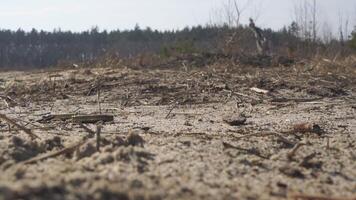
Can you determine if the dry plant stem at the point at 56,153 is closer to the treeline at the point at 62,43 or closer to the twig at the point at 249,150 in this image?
the twig at the point at 249,150

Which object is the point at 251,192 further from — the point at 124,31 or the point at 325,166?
the point at 124,31

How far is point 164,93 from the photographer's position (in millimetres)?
7082

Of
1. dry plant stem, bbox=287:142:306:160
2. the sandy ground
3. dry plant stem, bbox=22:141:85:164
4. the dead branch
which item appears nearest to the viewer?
the sandy ground

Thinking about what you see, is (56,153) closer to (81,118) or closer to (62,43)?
(81,118)

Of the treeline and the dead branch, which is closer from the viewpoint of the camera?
the dead branch

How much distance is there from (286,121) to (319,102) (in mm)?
1705

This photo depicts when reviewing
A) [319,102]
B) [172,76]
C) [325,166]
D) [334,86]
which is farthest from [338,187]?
[172,76]

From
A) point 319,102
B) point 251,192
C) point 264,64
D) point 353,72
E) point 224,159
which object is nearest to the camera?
point 251,192

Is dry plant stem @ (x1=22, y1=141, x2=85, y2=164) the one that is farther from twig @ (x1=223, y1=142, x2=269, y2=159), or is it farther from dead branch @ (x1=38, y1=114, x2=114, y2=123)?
dead branch @ (x1=38, y1=114, x2=114, y2=123)

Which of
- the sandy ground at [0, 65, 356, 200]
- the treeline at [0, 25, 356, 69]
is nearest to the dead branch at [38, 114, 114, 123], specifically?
the sandy ground at [0, 65, 356, 200]

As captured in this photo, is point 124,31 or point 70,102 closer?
point 70,102

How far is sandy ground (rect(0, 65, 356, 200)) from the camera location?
195 centimetres

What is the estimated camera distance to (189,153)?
8.94ft

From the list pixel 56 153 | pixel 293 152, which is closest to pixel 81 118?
pixel 56 153
